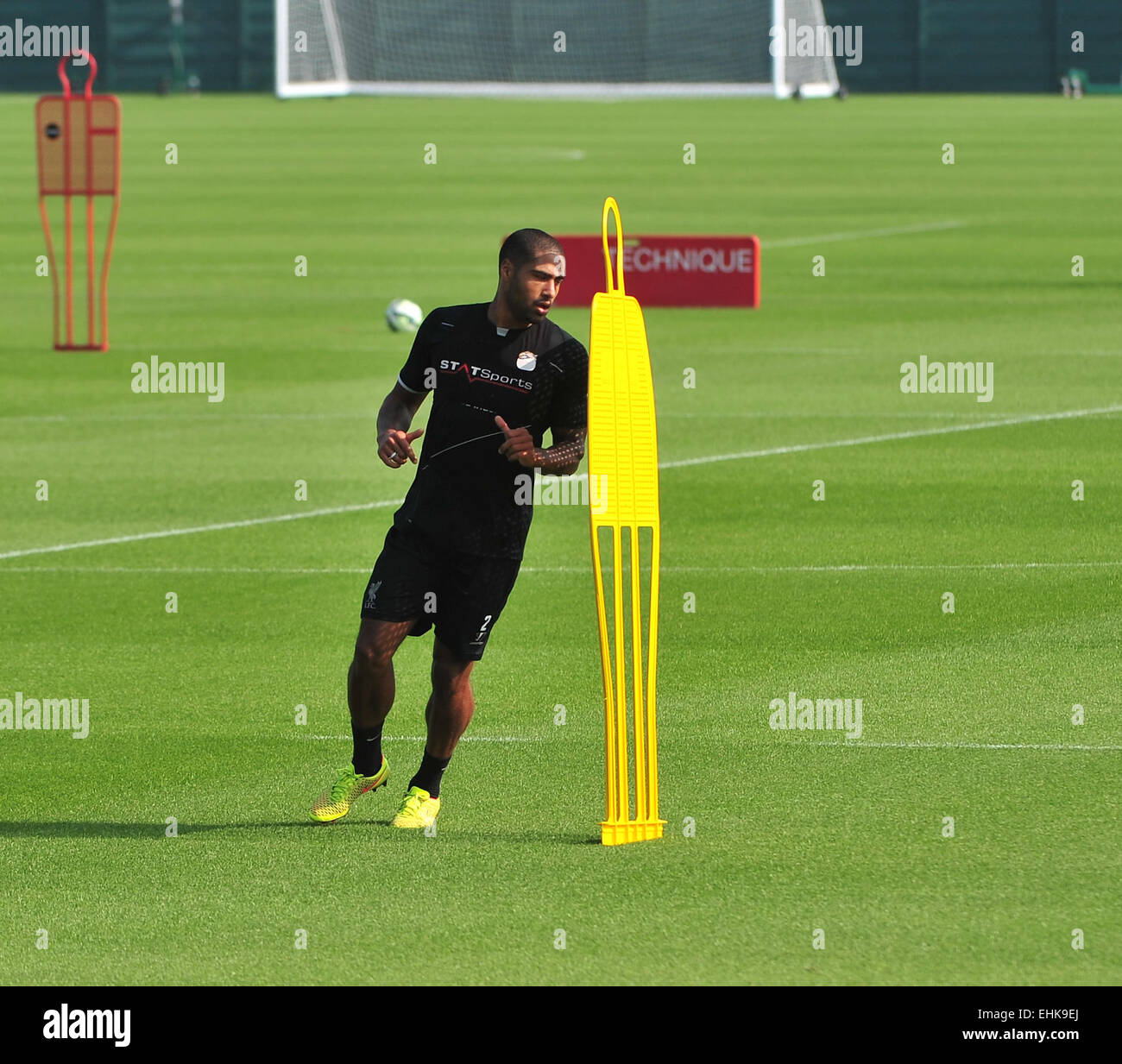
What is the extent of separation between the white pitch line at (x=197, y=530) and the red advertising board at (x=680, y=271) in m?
12.2

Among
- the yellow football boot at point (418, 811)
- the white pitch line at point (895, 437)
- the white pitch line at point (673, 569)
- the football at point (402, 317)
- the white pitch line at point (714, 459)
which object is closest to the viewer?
the yellow football boot at point (418, 811)

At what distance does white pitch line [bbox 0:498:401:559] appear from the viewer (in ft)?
49.8

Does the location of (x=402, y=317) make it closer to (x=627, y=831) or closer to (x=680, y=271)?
(x=680, y=271)

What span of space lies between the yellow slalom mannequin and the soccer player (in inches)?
13.5

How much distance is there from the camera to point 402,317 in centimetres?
2666

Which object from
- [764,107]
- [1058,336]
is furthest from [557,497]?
[764,107]

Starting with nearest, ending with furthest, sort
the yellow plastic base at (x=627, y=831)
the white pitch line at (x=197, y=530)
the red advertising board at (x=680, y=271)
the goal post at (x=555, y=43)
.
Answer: the yellow plastic base at (x=627, y=831) < the white pitch line at (x=197, y=530) < the red advertising board at (x=680, y=271) < the goal post at (x=555, y=43)

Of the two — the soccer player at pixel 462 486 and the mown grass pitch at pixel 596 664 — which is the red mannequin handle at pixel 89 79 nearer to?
the mown grass pitch at pixel 596 664

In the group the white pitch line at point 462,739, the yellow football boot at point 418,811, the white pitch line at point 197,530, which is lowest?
the yellow football boot at point 418,811

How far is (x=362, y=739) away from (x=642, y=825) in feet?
3.70

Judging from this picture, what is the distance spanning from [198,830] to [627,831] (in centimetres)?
167

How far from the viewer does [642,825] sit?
882 centimetres

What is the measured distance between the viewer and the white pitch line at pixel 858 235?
38062mm

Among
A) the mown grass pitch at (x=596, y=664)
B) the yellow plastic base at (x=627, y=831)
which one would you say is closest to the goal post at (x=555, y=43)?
the mown grass pitch at (x=596, y=664)
